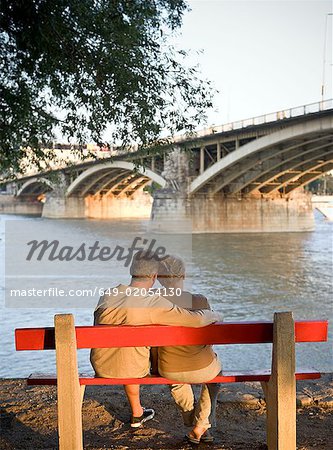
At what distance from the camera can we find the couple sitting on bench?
2.68 meters

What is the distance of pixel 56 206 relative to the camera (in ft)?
171

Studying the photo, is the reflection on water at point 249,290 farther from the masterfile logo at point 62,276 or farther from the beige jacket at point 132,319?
the beige jacket at point 132,319

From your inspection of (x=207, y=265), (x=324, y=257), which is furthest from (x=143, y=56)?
(x=324, y=257)

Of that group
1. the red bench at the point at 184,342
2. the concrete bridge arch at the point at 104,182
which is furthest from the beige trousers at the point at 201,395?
the concrete bridge arch at the point at 104,182

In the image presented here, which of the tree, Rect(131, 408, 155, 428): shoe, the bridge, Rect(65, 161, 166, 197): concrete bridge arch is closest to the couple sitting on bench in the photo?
Rect(131, 408, 155, 428): shoe

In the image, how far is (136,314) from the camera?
2691 mm

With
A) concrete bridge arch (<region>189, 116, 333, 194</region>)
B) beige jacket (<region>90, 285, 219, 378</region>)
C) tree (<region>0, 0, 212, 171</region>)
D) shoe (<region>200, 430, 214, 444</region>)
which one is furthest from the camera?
concrete bridge arch (<region>189, 116, 333, 194</region>)

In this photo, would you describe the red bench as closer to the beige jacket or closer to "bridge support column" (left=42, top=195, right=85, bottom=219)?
the beige jacket

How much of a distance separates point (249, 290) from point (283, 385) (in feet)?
38.0

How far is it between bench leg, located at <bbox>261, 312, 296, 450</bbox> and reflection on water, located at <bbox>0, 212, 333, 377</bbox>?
3890mm

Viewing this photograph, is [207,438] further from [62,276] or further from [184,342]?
[62,276]

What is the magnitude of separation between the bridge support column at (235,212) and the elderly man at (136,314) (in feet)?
101

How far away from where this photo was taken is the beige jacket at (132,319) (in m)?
2.66

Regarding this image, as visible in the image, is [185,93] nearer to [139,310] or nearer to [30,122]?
[30,122]
